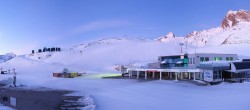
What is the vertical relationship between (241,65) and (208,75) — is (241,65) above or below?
above

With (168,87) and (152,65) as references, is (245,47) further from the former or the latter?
(168,87)

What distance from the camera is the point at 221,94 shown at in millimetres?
40906

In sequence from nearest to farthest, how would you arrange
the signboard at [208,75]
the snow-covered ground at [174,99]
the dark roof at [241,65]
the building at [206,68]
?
the snow-covered ground at [174,99] < the signboard at [208,75] < the building at [206,68] < the dark roof at [241,65]

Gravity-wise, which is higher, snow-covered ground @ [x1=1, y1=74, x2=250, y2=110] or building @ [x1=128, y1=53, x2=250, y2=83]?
building @ [x1=128, y1=53, x2=250, y2=83]

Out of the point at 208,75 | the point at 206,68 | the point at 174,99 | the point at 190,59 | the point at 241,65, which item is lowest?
the point at 174,99

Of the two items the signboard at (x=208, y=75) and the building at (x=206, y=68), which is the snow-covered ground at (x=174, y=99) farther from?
the building at (x=206, y=68)

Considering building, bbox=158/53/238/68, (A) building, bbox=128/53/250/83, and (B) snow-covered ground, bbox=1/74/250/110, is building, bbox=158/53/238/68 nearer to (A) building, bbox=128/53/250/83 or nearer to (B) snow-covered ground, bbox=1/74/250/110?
(A) building, bbox=128/53/250/83

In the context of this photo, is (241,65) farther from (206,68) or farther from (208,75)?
(206,68)

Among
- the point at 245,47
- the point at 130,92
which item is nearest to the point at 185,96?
the point at 130,92

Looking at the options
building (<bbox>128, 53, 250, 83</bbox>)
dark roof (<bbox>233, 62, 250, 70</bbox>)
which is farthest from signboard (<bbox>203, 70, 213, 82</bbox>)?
dark roof (<bbox>233, 62, 250, 70</bbox>)

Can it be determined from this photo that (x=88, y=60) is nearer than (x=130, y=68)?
No

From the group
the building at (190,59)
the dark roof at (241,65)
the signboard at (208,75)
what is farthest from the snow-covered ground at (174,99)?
the building at (190,59)

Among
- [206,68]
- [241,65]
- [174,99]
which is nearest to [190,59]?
[206,68]

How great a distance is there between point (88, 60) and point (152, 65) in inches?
2844
